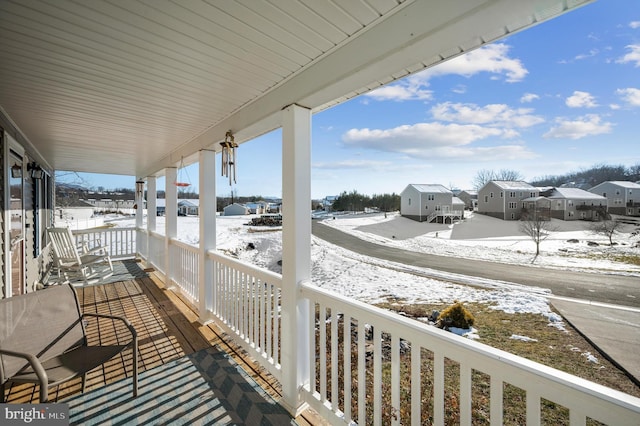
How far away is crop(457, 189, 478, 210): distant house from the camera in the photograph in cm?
288

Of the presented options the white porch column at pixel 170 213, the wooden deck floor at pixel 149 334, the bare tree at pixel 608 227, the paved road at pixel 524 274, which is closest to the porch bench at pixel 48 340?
the wooden deck floor at pixel 149 334

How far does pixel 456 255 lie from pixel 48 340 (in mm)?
3968

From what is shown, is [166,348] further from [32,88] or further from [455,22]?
[455,22]

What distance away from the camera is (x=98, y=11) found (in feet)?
4.18

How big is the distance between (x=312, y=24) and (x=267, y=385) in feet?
7.98

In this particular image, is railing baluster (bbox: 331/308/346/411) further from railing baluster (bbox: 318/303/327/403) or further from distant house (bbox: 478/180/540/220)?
distant house (bbox: 478/180/540/220)

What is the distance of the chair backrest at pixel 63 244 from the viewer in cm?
443

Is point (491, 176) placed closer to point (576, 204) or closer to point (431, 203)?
point (431, 203)

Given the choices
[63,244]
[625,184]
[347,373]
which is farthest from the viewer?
[63,244]

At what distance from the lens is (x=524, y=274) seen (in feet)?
9.55

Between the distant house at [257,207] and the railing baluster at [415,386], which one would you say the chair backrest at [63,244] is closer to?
the distant house at [257,207]

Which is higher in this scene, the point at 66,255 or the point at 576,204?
the point at 576,204

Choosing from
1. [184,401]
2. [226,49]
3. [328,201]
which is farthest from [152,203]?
[226,49]

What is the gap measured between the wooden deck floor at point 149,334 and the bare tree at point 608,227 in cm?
218
